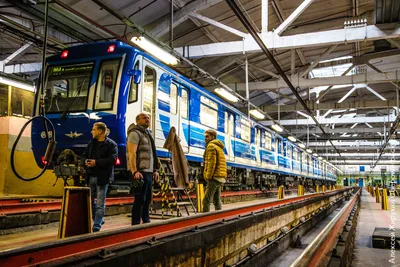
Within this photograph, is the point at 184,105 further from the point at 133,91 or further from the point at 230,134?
the point at 230,134

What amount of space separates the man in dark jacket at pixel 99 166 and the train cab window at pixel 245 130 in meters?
9.06

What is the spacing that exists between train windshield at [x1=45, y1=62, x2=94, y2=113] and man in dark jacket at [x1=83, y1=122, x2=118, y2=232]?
209cm

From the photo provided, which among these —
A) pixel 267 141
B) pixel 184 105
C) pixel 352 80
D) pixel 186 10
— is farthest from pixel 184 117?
pixel 267 141

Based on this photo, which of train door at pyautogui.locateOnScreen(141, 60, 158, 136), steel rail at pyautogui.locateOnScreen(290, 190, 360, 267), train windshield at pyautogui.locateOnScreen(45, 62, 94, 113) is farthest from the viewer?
train door at pyautogui.locateOnScreen(141, 60, 158, 136)

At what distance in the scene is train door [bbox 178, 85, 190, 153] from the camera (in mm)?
8359

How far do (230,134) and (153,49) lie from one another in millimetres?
5833

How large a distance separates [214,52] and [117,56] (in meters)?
4.31

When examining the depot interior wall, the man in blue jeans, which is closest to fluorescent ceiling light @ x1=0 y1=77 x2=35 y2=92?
the depot interior wall

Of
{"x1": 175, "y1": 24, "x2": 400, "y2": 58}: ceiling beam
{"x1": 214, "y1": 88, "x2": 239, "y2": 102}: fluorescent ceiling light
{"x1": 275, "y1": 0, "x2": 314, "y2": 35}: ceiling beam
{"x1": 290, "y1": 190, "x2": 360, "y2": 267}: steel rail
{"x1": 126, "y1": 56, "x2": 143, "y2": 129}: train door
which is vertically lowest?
{"x1": 290, "y1": 190, "x2": 360, "y2": 267}: steel rail

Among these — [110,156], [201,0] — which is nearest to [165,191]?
[110,156]

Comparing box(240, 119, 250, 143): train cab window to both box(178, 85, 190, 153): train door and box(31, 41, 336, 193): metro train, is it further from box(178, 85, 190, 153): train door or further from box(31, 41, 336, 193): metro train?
box(178, 85, 190, 153): train door

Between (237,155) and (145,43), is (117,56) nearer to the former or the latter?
(145,43)

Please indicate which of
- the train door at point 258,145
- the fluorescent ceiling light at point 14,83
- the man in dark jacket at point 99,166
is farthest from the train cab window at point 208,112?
the man in dark jacket at point 99,166

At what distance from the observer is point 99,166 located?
4.39m
